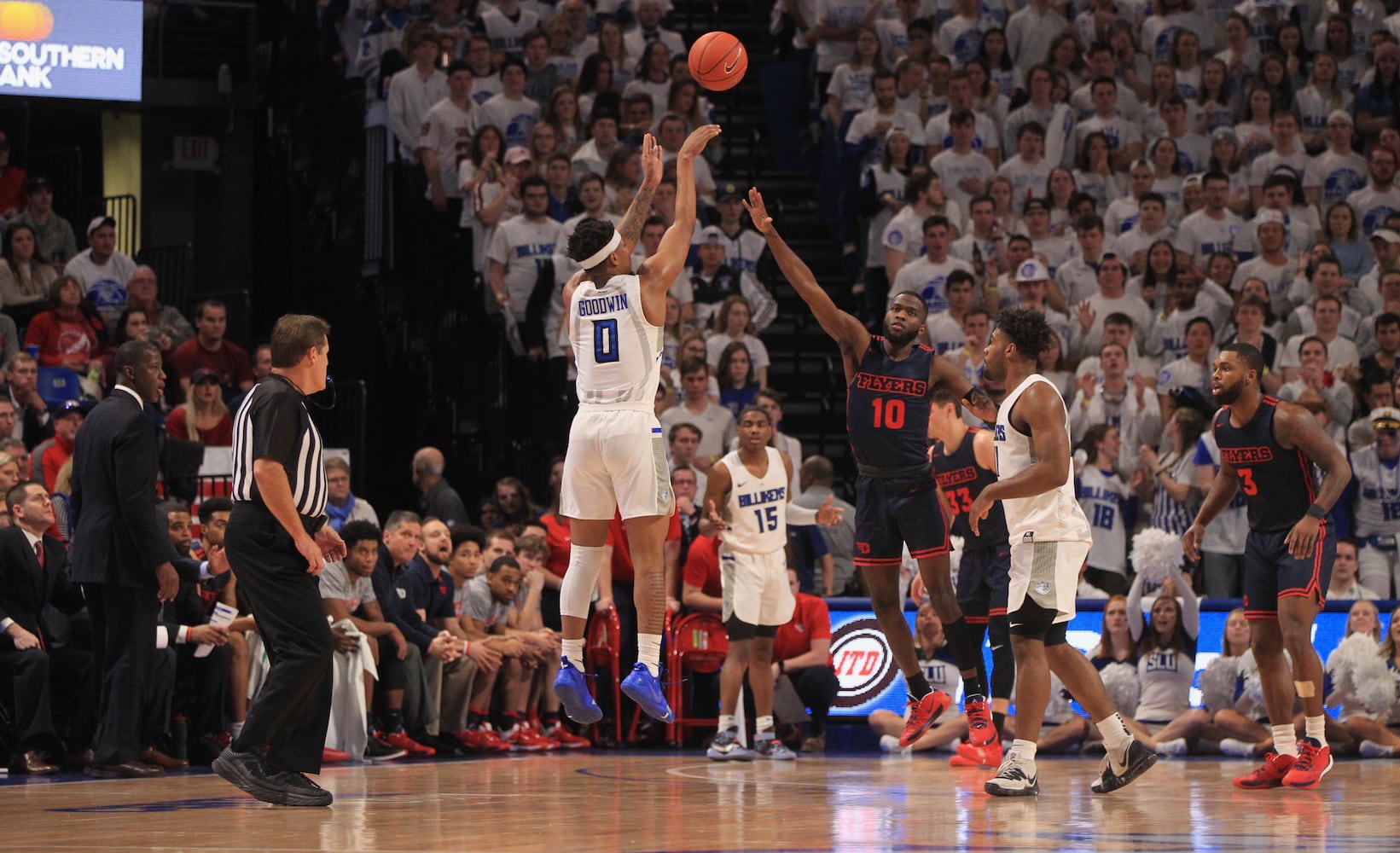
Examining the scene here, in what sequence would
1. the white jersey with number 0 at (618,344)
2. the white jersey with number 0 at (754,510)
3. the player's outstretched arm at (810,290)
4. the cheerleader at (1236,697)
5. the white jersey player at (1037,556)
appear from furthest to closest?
1. the cheerleader at (1236,697)
2. the white jersey with number 0 at (754,510)
3. the player's outstretched arm at (810,290)
4. the white jersey with number 0 at (618,344)
5. the white jersey player at (1037,556)

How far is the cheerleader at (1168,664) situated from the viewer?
12375 mm

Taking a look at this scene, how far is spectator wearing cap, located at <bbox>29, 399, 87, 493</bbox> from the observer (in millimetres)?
12453

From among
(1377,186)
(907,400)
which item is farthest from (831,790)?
(1377,186)

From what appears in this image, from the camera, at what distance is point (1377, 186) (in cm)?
1702

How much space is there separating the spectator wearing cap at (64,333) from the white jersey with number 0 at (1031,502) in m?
8.41

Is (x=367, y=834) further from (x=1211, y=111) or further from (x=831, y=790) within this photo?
(x=1211, y=111)

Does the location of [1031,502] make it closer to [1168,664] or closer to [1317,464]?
[1317,464]

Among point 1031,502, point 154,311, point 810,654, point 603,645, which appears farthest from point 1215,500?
point 154,311

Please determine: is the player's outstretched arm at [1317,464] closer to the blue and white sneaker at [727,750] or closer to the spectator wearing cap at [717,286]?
the blue and white sneaker at [727,750]

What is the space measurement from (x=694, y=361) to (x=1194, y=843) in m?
7.85

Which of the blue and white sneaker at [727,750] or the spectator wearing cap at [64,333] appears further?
the spectator wearing cap at [64,333]

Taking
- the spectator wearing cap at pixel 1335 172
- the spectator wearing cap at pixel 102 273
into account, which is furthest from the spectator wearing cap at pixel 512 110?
the spectator wearing cap at pixel 1335 172

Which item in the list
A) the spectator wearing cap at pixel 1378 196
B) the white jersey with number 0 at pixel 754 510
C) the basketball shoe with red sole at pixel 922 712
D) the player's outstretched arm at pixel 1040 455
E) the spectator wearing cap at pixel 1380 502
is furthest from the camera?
the spectator wearing cap at pixel 1378 196

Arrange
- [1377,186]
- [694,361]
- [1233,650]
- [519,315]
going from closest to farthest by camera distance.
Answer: [1233,650], [694,361], [519,315], [1377,186]
